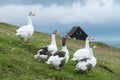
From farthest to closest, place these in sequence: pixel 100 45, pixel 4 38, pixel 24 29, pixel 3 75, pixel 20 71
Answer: pixel 100 45 → pixel 4 38 → pixel 24 29 → pixel 20 71 → pixel 3 75

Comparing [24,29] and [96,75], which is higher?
[24,29]

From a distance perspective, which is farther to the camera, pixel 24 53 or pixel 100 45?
pixel 100 45

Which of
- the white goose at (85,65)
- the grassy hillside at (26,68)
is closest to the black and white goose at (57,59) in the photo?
the grassy hillside at (26,68)

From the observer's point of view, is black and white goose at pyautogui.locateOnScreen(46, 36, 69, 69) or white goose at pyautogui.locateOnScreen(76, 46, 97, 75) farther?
white goose at pyautogui.locateOnScreen(76, 46, 97, 75)

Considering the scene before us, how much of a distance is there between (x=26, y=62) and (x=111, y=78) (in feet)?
25.5

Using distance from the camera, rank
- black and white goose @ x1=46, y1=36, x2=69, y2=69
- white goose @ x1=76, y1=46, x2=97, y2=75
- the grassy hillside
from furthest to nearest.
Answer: white goose @ x1=76, y1=46, x2=97, y2=75 < black and white goose @ x1=46, y1=36, x2=69, y2=69 < the grassy hillside

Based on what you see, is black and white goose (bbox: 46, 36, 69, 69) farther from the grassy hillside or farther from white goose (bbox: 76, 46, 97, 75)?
white goose (bbox: 76, 46, 97, 75)

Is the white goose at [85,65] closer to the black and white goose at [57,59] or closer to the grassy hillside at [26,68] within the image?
the grassy hillside at [26,68]

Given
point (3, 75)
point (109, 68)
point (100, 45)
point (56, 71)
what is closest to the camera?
point (3, 75)

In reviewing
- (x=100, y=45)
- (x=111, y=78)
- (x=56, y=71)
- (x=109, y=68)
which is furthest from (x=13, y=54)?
(x=100, y=45)

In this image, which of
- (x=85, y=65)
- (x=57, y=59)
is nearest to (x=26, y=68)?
(x=57, y=59)

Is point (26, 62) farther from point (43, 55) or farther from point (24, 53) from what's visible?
point (24, 53)

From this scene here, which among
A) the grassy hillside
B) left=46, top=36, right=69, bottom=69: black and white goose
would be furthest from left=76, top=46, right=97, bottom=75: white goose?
left=46, top=36, right=69, bottom=69: black and white goose

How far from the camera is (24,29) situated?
3084cm
